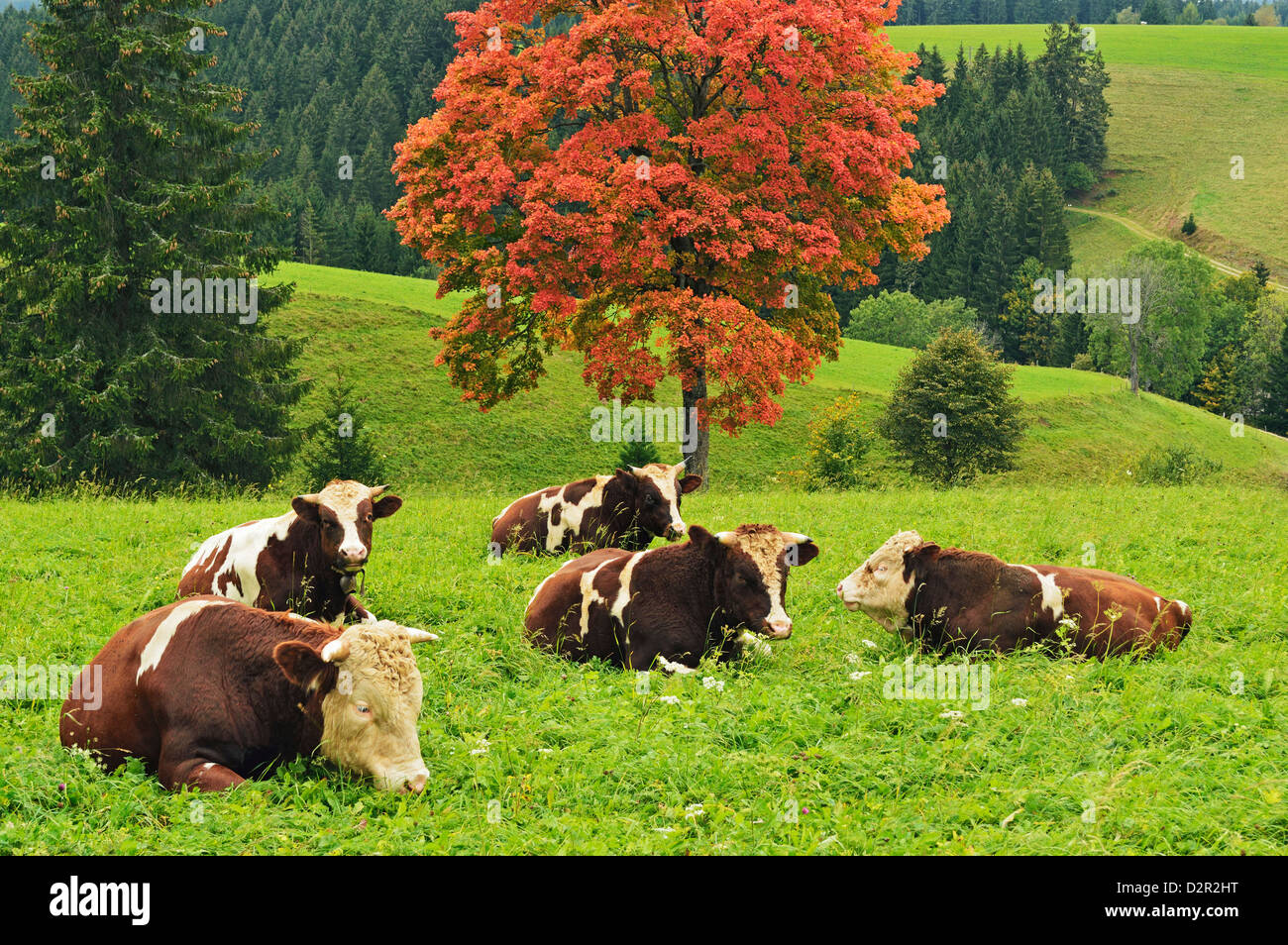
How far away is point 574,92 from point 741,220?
4.54 m

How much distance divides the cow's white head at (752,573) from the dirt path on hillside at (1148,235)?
109278 millimetres

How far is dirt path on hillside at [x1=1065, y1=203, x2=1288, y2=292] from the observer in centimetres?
11100

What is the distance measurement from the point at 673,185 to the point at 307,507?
47.0ft

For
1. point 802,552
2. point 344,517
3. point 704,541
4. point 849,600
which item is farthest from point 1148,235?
point 344,517

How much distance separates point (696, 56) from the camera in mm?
22812

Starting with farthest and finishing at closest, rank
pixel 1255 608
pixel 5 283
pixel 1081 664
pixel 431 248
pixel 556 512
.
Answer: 1. pixel 5 283
2. pixel 431 248
3. pixel 556 512
4. pixel 1255 608
5. pixel 1081 664

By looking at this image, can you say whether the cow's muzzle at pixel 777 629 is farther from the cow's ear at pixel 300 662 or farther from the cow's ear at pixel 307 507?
the cow's ear at pixel 307 507

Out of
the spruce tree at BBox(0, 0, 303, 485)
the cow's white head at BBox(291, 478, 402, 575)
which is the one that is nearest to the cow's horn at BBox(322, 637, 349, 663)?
the cow's white head at BBox(291, 478, 402, 575)

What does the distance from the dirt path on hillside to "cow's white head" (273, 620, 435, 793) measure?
11300 centimetres

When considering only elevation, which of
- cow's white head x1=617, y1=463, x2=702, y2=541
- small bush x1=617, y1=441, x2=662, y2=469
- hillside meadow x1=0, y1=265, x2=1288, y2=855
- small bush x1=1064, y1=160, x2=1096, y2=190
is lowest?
small bush x1=617, y1=441, x2=662, y2=469

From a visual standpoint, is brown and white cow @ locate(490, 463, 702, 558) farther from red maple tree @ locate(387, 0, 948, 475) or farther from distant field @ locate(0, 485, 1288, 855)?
red maple tree @ locate(387, 0, 948, 475)

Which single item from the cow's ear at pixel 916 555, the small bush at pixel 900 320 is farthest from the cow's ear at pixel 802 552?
the small bush at pixel 900 320
